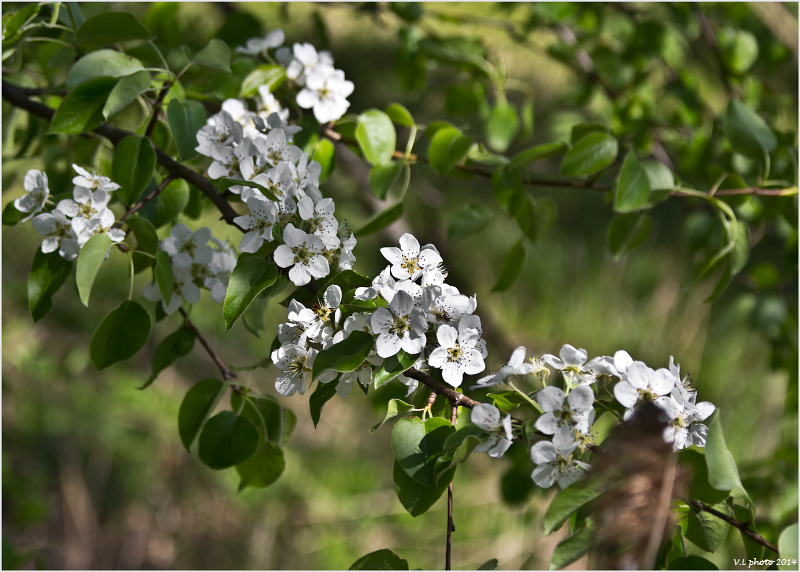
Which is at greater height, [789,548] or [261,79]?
[261,79]

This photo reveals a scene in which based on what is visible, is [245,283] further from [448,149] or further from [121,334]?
[448,149]

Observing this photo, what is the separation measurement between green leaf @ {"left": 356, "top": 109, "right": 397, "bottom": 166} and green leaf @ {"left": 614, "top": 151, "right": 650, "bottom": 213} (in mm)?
281

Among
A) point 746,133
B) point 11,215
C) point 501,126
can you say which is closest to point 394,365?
point 11,215

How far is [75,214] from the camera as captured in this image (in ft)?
1.85

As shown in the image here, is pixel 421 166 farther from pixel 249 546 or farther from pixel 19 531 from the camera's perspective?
pixel 19 531

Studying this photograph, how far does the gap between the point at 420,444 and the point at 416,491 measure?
0.04 metres

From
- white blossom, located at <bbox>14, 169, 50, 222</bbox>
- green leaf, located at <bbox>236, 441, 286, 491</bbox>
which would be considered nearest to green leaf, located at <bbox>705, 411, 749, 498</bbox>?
green leaf, located at <bbox>236, 441, 286, 491</bbox>

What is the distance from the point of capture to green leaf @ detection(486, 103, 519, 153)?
39.9 inches

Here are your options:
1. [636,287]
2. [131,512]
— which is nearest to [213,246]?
[131,512]

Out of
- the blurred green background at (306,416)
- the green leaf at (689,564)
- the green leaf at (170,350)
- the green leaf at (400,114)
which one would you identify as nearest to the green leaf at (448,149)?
the green leaf at (400,114)

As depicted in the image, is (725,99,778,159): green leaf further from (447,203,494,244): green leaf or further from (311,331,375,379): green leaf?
(311,331,375,379): green leaf

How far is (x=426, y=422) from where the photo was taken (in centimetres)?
46

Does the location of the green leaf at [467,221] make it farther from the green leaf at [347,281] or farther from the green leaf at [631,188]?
the green leaf at [347,281]

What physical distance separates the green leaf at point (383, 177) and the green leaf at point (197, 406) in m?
0.29
